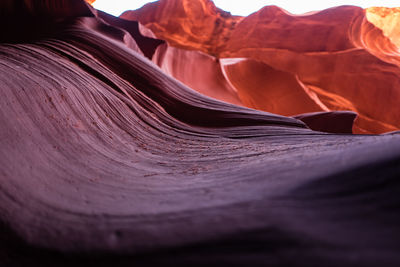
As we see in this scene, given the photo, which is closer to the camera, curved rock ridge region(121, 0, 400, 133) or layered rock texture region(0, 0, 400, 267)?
layered rock texture region(0, 0, 400, 267)

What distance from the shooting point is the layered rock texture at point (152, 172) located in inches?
21.4

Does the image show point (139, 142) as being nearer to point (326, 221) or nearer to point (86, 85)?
point (86, 85)

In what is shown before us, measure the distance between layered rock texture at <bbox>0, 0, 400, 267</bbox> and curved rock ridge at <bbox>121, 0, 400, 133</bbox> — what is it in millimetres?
3063

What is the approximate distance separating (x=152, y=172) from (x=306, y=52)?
993 centimetres

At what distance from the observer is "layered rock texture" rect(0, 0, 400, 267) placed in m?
0.54

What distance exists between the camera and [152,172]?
3.92 ft

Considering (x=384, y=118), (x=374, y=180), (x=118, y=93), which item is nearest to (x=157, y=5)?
(x=384, y=118)

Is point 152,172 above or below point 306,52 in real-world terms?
below

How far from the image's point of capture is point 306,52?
9.55 metres

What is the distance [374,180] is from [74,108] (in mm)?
1607

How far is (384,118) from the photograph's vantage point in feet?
26.5

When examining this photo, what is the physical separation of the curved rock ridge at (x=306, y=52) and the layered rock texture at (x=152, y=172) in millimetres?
3063

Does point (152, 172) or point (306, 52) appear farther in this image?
point (306, 52)

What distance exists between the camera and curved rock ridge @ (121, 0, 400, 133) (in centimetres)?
725
